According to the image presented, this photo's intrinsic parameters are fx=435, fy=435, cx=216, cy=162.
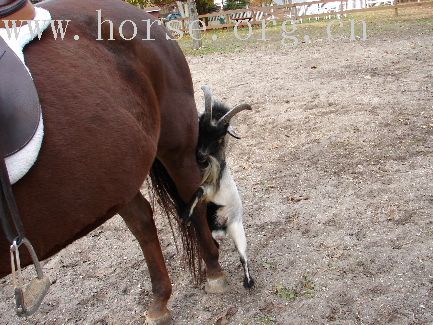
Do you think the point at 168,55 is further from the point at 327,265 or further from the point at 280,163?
the point at 280,163

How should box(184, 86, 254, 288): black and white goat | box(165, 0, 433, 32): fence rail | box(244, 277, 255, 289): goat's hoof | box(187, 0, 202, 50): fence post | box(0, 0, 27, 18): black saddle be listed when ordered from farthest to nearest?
box(165, 0, 433, 32): fence rail < box(187, 0, 202, 50): fence post < box(244, 277, 255, 289): goat's hoof < box(184, 86, 254, 288): black and white goat < box(0, 0, 27, 18): black saddle

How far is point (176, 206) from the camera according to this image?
232 centimetres

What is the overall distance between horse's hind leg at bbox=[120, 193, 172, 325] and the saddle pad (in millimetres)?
966

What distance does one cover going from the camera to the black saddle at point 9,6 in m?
1.41

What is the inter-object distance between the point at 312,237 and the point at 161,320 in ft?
3.47

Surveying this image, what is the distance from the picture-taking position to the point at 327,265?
245 cm

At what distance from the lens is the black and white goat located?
2234 mm

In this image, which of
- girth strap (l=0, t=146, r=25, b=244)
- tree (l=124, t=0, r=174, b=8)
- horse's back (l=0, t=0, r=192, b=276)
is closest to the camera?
girth strap (l=0, t=146, r=25, b=244)

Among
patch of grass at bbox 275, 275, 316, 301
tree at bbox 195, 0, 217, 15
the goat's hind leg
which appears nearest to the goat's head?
the goat's hind leg

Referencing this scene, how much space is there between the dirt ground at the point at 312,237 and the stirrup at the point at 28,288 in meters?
1.03

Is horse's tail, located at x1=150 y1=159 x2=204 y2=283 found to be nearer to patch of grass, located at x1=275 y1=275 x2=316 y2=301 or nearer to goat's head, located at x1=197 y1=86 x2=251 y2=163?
goat's head, located at x1=197 y1=86 x2=251 y2=163

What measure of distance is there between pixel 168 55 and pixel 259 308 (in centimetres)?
134

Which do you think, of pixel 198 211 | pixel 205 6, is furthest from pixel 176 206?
pixel 205 6

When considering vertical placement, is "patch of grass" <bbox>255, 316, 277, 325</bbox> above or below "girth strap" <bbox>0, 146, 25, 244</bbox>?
below
